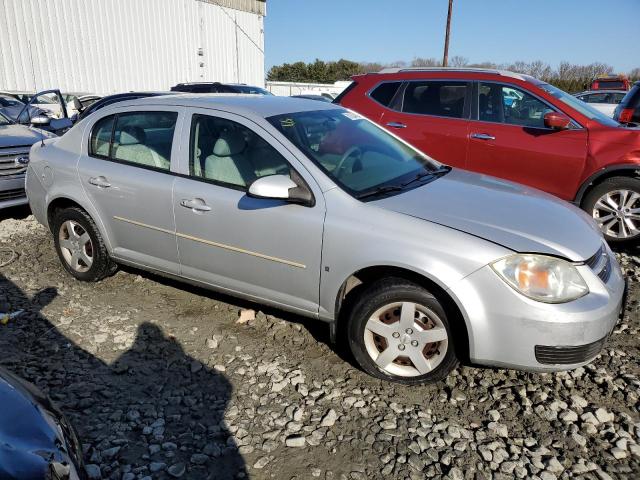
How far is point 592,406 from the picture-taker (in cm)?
283

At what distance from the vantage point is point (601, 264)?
2848mm

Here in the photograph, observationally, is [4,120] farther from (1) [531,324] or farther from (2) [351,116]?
(1) [531,324]

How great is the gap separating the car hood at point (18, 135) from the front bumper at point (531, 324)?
5889mm

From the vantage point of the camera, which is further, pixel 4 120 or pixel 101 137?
pixel 4 120

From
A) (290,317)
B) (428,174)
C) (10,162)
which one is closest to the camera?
(428,174)

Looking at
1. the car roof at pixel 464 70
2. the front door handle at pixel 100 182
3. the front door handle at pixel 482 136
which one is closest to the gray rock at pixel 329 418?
the front door handle at pixel 100 182

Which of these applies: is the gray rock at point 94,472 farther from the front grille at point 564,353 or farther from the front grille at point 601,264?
the front grille at point 601,264

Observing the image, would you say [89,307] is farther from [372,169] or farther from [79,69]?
[79,69]

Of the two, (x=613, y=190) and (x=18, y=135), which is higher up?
(x=18, y=135)

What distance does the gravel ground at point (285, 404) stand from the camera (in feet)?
8.00

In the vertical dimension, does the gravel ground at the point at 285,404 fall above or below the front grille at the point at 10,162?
below

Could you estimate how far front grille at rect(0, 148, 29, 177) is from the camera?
19.7 feet

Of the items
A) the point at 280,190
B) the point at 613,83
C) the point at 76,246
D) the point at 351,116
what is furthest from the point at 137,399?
the point at 613,83

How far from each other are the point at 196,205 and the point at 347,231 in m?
1.14
